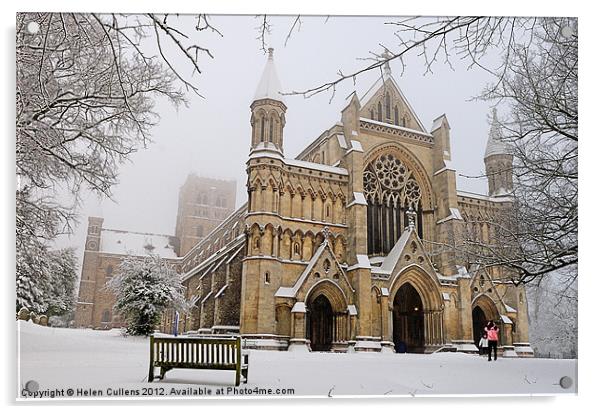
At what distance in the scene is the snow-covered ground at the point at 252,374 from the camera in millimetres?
5129

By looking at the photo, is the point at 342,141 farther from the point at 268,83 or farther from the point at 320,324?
the point at 268,83

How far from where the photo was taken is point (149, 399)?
5.02m

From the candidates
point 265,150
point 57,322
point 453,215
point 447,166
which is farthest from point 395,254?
point 57,322

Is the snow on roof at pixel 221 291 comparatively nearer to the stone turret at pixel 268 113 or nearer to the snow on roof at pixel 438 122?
the stone turret at pixel 268 113

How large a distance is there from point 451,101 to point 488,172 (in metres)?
1.01

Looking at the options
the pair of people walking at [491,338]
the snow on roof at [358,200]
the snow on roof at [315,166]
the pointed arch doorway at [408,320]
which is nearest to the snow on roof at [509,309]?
the pair of people walking at [491,338]

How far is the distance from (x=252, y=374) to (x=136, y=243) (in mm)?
2072

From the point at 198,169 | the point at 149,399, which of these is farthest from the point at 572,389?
the point at 198,169

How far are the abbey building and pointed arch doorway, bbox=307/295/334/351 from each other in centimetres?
2

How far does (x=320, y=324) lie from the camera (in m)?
9.17

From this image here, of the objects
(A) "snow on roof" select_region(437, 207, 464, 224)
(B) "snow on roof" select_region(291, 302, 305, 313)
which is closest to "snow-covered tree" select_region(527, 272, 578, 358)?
(A) "snow on roof" select_region(437, 207, 464, 224)

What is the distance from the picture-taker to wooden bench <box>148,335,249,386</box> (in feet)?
16.4

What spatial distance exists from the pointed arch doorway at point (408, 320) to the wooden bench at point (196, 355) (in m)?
4.72

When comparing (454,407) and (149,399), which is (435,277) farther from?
(149,399)
